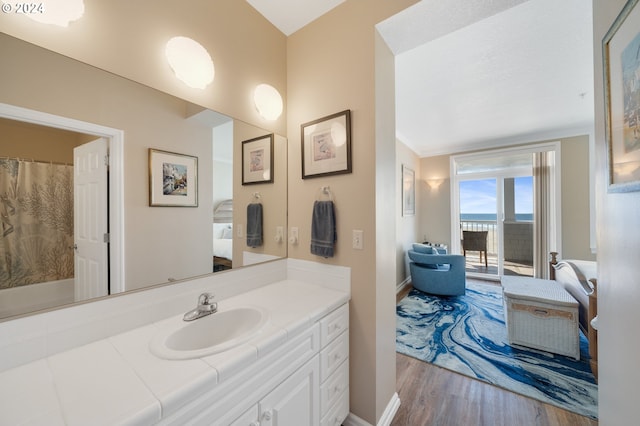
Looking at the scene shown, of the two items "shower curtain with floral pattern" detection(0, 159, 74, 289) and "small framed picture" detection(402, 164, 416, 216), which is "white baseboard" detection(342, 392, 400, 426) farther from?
"small framed picture" detection(402, 164, 416, 216)

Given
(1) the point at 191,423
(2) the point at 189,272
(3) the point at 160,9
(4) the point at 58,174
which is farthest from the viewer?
(2) the point at 189,272

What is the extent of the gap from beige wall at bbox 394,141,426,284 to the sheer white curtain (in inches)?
72.2

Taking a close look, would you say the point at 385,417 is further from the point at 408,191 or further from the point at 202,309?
the point at 408,191

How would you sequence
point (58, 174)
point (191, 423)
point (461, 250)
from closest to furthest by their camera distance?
point (191, 423), point (58, 174), point (461, 250)

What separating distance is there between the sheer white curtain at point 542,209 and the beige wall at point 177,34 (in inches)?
185

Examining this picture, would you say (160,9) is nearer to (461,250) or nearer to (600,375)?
(600,375)

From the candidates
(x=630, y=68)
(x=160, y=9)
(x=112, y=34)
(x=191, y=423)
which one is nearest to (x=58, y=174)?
(x=112, y=34)

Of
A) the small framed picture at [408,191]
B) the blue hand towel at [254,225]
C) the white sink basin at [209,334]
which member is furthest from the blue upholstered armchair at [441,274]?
the white sink basin at [209,334]

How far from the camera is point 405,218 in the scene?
420cm

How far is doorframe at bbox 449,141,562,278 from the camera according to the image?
3.80 metres

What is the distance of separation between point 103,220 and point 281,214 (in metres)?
0.97

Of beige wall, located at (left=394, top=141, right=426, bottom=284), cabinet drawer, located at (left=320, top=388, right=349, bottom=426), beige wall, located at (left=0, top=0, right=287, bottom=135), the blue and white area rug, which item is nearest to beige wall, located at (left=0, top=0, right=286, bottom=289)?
beige wall, located at (left=0, top=0, right=287, bottom=135)

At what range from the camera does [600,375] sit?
0.97 m

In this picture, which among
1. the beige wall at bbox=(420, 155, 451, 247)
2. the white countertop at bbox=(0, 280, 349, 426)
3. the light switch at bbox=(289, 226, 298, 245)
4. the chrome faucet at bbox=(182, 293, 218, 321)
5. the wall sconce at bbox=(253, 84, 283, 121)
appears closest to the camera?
the white countertop at bbox=(0, 280, 349, 426)
